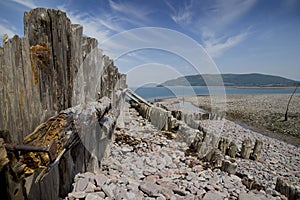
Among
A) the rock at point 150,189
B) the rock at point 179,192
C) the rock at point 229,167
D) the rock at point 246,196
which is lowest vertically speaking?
the rock at point 246,196

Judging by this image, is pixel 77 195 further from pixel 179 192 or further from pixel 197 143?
pixel 197 143

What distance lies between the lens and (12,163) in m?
1.23

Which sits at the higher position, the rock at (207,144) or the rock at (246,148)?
the rock at (207,144)

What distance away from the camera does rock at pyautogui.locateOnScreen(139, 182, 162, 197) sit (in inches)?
107

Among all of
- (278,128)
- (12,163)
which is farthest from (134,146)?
(278,128)

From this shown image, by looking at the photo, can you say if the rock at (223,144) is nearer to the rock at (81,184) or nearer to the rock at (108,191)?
the rock at (108,191)

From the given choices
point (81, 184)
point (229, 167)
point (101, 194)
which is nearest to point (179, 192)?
point (101, 194)

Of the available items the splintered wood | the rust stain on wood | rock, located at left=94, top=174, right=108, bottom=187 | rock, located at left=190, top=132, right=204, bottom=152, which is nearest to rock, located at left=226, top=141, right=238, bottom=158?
rock, located at left=190, top=132, right=204, bottom=152

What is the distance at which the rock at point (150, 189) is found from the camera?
273cm

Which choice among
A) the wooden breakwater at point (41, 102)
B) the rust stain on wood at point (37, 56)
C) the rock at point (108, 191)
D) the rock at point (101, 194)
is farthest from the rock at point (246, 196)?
the rust stain on wood at point (37, 56)

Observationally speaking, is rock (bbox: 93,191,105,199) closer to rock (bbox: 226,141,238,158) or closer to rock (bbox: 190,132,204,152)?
rock (bbox: 190,132,204,152)

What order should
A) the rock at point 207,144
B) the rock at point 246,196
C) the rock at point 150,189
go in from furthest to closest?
the rock at point 207,144 → the rock at point 246,196 → the rock at point 150,189

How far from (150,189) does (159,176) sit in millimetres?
643

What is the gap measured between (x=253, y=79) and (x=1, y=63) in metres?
171
